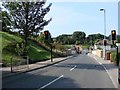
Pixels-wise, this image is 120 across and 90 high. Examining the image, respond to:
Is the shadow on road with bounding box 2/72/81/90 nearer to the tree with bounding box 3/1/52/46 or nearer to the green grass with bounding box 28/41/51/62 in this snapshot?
the tree with bounding box 3/1/52/46

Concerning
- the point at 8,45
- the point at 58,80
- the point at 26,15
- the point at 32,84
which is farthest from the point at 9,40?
the point at 32,84

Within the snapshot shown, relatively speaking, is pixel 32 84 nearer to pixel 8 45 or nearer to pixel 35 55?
pixel 8 45

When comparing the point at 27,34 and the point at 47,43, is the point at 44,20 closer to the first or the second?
the point at 27,34

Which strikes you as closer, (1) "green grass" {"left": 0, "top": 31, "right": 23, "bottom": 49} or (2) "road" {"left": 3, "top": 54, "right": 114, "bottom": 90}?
(2) "road" {"left": 3, "top": 54, "right": 114, "bottom": 90}

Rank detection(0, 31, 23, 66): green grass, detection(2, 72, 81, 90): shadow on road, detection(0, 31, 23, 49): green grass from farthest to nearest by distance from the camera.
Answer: detection(0, 31, 23, 49): green grass, detection(0, 31, 23, 66): green grass, detection(2, 72, 81, 90): shadow on road

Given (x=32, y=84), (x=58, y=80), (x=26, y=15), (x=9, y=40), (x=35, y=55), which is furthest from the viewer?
(x=35, y=55)

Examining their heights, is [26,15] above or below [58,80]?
above

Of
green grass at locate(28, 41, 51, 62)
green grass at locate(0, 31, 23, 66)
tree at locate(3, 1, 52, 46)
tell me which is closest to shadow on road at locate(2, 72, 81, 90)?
green grass at locate(0, 31, 23, 66)

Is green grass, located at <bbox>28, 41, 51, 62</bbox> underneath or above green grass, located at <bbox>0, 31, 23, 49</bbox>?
underneath

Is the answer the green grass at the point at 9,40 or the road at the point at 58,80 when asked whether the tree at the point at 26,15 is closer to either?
the green grass at the point at 9,40

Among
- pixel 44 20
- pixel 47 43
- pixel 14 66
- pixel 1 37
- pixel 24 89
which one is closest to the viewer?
pixel 24 89

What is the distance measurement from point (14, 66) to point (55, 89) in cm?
1503

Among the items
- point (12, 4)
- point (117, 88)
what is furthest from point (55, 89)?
point (12, 4)

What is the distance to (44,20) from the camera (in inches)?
1849
